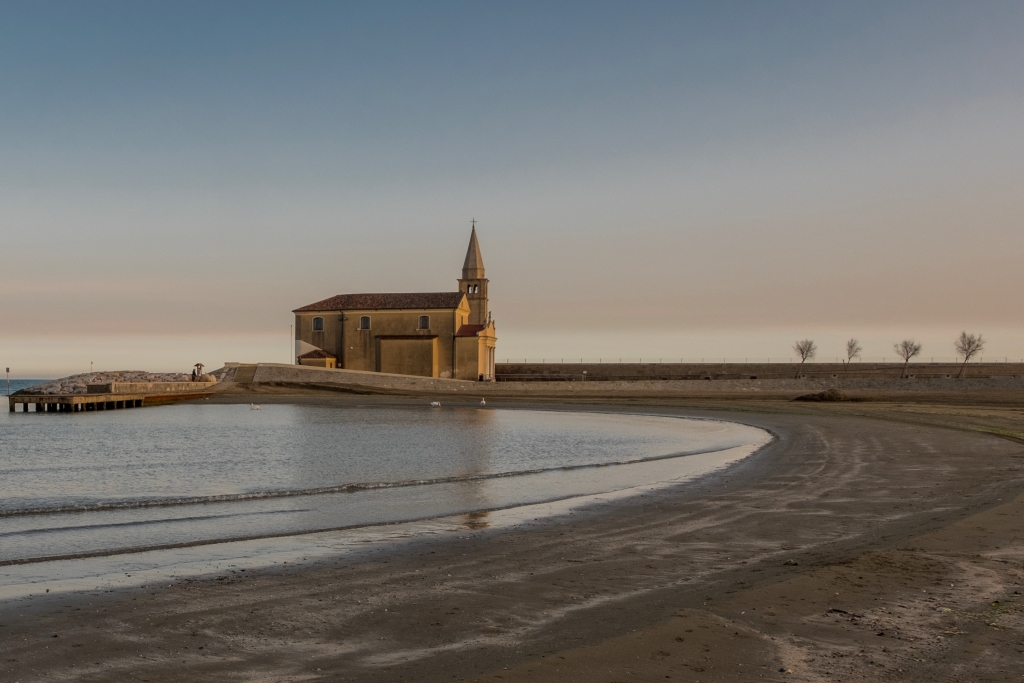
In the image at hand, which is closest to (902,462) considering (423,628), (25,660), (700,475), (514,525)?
(700,475)

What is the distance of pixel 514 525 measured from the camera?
1266 cm

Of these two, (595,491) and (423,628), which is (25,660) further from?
(595,491)

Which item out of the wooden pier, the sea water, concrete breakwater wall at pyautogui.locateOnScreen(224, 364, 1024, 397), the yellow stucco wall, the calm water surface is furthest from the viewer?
the yellow stucco wall

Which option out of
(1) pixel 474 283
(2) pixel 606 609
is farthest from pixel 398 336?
(2) pixel 606 609

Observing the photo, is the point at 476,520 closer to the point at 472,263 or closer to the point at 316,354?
the point at 316,354

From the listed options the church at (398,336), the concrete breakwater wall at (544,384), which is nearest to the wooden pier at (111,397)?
the concrete breakwater wall at (544,384)

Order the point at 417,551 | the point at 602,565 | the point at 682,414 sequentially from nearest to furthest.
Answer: the point at 602,565, the point at 417,551, the point at 682,414

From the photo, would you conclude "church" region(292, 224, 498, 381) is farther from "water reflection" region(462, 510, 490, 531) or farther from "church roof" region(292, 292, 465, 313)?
"water reflection" region(462, 510, 490, 531)

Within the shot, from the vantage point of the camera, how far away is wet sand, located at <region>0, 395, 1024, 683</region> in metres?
5.77

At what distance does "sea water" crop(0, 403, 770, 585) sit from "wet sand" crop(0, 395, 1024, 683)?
11.2 feet

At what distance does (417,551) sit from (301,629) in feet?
12.2

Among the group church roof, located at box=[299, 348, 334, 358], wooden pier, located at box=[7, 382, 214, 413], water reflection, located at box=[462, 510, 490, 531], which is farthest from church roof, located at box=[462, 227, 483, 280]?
water reflection, located at box=[462, 510, 490, 531]

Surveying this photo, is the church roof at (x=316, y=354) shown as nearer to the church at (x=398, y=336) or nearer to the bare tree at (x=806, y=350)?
the church at (x=398, y=336)

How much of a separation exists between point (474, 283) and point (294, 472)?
72.0 metres
